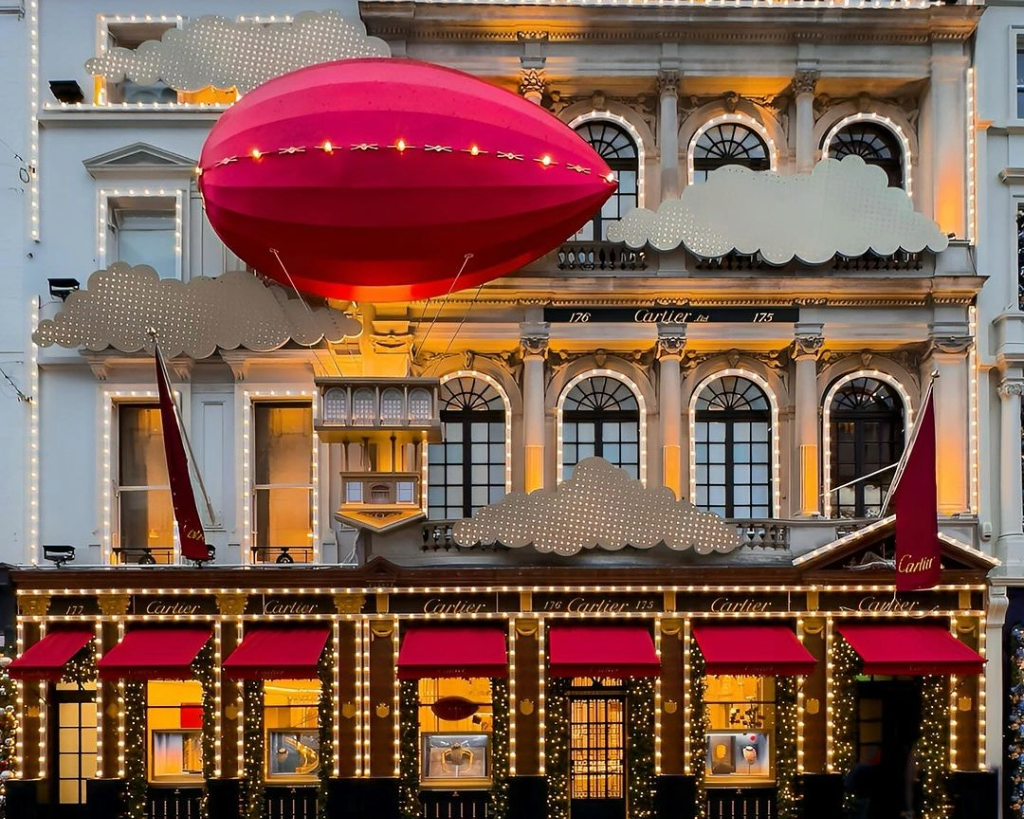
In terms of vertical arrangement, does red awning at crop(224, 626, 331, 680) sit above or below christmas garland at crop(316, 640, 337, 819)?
above

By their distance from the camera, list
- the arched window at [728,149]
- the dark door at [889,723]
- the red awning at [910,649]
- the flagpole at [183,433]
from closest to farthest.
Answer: the red awning at [910,649] < the flagpole at [183,433] < the dark door at [889,723] < the arched window at [728,149]

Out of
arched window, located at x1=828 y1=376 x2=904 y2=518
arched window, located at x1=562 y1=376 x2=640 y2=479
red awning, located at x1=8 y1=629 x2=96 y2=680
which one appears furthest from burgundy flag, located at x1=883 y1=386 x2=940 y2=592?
red awning, located at x1=8 y1=629 x2=96 y2=680

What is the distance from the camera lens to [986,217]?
59.9 feet

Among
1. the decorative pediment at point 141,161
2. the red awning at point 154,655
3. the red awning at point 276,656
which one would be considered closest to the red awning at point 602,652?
the red awning at point 276,656

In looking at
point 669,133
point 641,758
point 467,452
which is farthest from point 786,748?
point 669,133

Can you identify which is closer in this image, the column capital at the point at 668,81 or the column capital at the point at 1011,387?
the column capital at the point at 1011,387

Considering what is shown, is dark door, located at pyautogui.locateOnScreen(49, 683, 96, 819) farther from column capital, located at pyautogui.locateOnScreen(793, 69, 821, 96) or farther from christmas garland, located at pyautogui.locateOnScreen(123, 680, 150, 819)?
column capital, located at pyautogui.locateOnScreen(793, 69, 821, 96)

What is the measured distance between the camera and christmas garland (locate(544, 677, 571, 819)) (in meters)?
17.3

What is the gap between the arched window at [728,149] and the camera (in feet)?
61.9

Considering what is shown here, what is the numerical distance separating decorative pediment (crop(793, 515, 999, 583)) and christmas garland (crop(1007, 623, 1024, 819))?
1.56 metres

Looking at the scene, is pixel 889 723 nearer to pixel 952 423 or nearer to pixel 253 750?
pixel 952 423

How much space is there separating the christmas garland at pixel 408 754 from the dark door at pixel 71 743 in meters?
5.38

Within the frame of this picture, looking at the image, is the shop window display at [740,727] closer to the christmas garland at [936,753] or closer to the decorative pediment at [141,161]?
the christmas garland at [936,753]

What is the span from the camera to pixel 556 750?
17.3 metres
